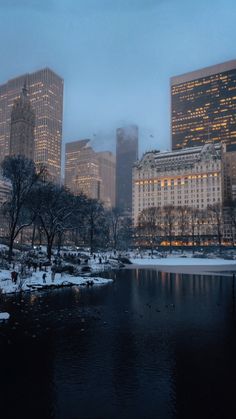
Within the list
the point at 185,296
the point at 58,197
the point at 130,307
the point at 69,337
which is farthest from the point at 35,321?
the point at 58,197

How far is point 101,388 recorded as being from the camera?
41.0ft

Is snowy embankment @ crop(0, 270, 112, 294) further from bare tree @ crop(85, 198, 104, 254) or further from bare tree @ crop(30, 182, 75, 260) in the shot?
bare tree @ crop(85, 198, 104, 254)

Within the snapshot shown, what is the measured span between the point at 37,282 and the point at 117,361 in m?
26.1

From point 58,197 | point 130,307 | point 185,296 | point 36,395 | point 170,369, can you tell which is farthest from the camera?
point 58,197

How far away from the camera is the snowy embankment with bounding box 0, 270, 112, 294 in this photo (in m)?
35.5

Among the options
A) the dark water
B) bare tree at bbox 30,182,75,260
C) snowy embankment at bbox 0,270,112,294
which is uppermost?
bare tree at bbox 30,182,75,260

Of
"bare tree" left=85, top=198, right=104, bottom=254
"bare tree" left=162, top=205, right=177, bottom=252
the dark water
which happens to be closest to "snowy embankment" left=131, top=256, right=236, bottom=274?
"bare tree" left=85, top=198, right=104, bottom=254

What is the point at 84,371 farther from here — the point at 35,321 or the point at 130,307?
the point at 130,307

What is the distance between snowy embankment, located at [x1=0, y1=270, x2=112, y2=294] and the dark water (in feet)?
22.9

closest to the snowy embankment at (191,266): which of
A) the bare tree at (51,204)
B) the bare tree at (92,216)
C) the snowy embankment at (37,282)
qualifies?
the bare tree at (92,216)

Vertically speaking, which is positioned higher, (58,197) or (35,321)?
(58,197)

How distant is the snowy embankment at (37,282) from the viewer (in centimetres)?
3550

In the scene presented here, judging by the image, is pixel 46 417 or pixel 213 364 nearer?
pixel 46 417

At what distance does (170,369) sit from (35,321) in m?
10.8
